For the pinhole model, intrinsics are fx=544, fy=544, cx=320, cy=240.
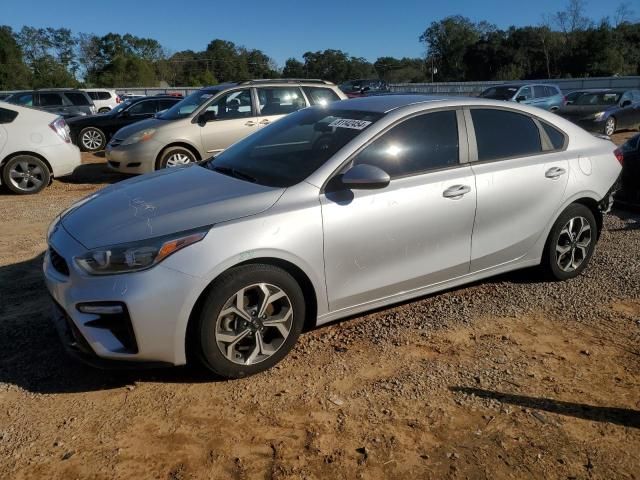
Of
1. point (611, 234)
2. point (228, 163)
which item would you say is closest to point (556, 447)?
point (228, 163)

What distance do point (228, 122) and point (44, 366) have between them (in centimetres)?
658

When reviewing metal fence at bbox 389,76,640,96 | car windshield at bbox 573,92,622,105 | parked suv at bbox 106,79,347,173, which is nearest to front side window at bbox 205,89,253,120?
parked suv at bbox 106,79,347,173

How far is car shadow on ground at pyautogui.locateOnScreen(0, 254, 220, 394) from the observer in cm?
326

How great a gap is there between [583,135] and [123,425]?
424 centimetres

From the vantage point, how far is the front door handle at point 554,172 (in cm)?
433

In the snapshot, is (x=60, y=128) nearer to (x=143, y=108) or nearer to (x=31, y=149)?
(x=31, y=149)

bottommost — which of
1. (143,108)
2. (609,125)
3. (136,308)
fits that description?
(609,125)

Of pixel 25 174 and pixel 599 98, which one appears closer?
pixel 25 174

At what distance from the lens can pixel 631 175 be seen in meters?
6.85

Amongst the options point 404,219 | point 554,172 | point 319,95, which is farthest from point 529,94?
point 404,219

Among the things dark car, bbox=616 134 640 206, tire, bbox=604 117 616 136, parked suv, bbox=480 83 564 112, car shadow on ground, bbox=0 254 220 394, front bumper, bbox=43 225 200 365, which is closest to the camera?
front bumper, bbox=43 225 200 365

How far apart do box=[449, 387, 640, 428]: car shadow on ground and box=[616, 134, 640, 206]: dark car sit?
473 centimetres

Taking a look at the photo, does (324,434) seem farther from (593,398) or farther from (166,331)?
(593,398)

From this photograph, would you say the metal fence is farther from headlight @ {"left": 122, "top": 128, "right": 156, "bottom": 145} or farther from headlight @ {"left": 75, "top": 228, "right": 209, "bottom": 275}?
headlight @ {"left": 75, "top": 228, "right": 209, "bottom": 275}
